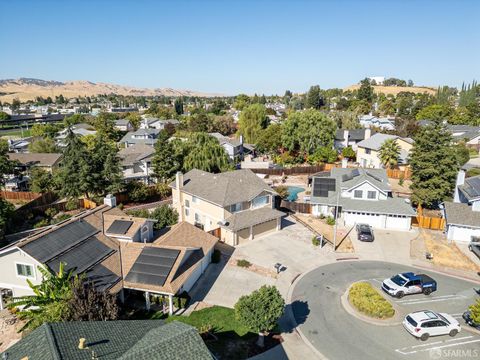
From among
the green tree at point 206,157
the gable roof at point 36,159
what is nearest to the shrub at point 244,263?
the green tree at point 206,157

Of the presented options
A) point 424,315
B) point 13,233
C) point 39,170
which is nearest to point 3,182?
point 39,170

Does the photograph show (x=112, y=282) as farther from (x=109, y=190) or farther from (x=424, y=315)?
(x=109, y=190)

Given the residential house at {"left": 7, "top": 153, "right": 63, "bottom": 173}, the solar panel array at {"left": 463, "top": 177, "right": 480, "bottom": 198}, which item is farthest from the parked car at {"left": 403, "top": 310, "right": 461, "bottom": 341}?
the residential house at {"left": 7, "top": 153, "right": 63, "bottom": 173}

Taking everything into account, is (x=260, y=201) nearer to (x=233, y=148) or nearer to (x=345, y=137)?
(x=233, y=148)

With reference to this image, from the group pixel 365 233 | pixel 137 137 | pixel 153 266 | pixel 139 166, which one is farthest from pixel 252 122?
pixel 153 266

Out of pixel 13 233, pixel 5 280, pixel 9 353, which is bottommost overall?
pixel 13 233

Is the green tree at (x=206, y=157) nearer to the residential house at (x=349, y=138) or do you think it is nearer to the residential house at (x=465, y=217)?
the residential house at (x=465, y=217)

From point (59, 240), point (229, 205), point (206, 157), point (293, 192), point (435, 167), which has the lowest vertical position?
point (293, 192)
